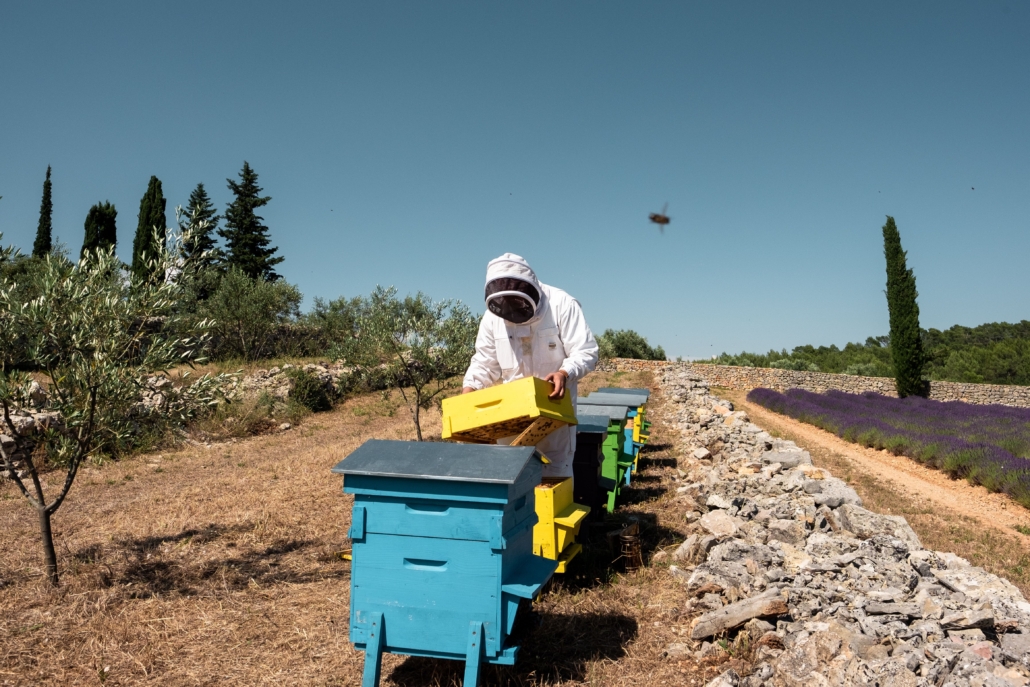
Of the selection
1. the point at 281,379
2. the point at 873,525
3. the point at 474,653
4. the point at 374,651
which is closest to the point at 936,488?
the point at 873,525

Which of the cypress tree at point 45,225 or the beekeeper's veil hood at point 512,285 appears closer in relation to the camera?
the beekeeper's veil hood at point 512,285

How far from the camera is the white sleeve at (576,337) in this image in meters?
5.36

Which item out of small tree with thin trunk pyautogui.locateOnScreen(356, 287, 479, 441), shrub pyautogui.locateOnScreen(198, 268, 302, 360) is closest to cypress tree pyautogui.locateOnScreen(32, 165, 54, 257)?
shrub pyautogui.locateOnScreen(198, 268, 302, 360)

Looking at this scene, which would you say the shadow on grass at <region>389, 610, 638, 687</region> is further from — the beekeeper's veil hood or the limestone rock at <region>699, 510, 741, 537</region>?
the beekeeper's veil hood

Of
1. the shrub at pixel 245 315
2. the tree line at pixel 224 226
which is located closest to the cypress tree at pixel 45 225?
the tree line at pixel 224 226

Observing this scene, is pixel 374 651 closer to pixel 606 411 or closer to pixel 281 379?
pixel 606 411

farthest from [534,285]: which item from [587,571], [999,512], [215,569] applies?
[999,512]

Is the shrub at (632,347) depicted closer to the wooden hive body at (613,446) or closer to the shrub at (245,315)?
the shrub at (245,315)

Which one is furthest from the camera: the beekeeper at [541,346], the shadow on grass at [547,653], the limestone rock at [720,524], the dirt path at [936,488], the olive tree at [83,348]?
the dirt path at [936,488]

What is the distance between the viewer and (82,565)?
6.32 metres

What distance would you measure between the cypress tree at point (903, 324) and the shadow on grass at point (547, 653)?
3461 cm

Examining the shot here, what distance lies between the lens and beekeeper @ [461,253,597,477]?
5.17 m

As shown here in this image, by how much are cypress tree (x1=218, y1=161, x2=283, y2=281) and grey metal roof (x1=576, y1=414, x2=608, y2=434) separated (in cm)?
3804

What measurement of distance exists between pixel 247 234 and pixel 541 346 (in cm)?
4072
